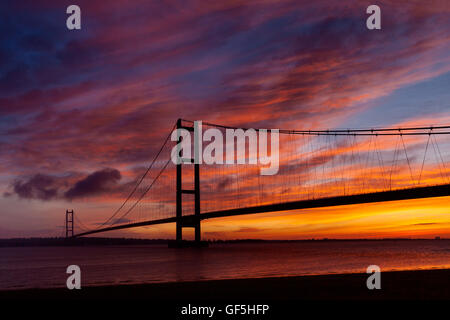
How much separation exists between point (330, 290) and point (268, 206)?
144 feet

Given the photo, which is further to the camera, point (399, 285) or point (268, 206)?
point (268, 206)

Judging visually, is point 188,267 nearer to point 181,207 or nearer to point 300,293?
point 300,293

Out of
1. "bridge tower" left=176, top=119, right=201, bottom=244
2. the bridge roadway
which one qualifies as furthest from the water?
"bridge tower" left=176, top=119, right=201, bottom=244

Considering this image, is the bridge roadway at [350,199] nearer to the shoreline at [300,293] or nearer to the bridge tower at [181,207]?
the bridge tower at [181,207]

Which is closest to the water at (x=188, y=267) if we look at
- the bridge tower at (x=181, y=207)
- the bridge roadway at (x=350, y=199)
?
the bridge roadway at (x=350, y=199)

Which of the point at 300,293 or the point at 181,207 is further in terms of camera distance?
the point at 181,207

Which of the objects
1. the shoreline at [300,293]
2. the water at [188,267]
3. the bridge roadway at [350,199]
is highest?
the bridge roadway at [350,199]

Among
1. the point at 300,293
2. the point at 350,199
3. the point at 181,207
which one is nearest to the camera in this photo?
the point at 300,293

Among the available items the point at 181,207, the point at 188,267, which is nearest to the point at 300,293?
the point at 188,267

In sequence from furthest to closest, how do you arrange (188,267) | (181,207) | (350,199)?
(181,207)
(350,199)
(188,267)
